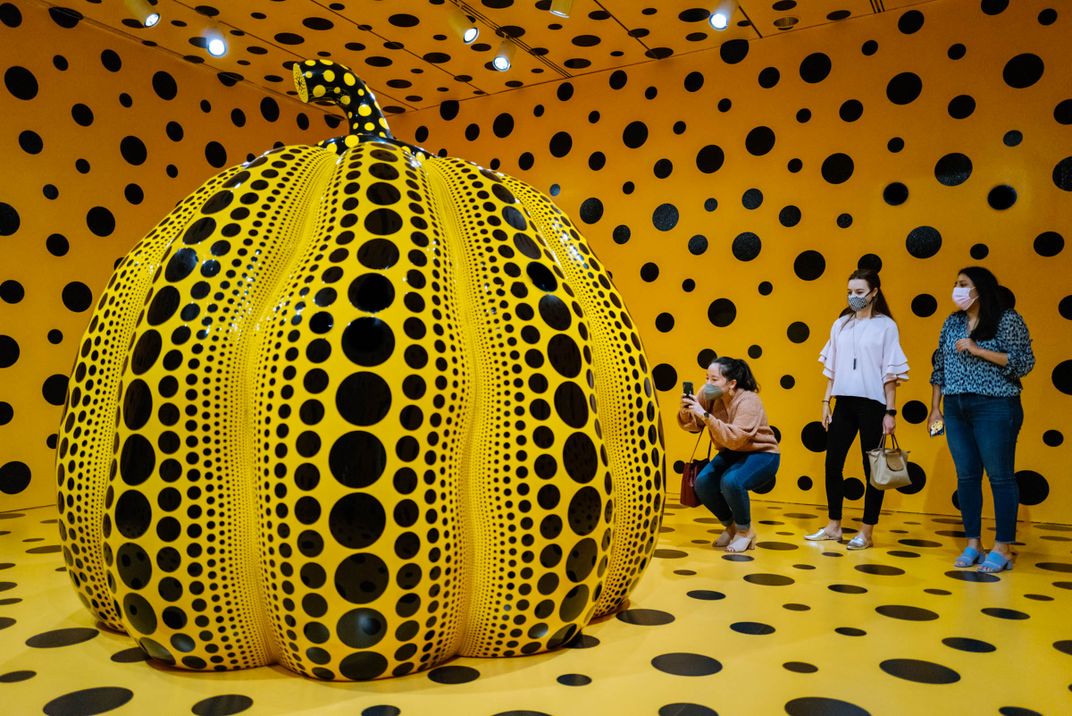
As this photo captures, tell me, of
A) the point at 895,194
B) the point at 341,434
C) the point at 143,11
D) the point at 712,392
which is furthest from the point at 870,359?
the point at 143,11

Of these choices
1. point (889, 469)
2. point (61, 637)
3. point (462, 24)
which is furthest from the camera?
point (462, 24)

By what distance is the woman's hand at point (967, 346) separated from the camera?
3178 mm

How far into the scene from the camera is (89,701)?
1740mm

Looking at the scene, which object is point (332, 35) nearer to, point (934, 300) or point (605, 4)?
point (605, 4)

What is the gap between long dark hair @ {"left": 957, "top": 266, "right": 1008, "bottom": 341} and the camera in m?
3.17

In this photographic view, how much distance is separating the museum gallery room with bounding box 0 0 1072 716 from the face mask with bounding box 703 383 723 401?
0.01 m

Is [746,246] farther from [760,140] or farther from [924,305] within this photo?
[924,305]

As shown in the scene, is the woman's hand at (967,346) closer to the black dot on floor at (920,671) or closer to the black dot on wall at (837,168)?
the black dot on floor at (920,671)

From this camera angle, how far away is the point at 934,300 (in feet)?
15.2

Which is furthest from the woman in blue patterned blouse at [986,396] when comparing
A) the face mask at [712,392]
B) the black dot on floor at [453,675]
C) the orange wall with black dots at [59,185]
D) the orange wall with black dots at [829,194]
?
the orange wall with black dots at [59,185]

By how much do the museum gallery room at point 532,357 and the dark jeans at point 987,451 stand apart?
0.02 m

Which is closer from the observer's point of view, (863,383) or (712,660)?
(712,660)

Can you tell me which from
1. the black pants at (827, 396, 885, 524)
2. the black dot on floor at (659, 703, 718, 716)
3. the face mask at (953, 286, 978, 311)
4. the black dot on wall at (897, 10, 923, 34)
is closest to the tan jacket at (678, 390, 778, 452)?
the black pants at (827, 396, 885, 524)

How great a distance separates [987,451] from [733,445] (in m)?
1.01
